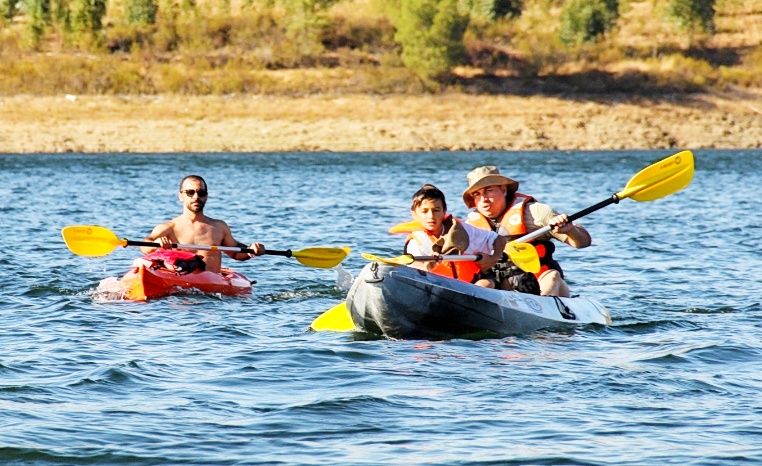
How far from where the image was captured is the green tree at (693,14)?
7500 cm

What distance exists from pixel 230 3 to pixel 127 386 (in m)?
77.2

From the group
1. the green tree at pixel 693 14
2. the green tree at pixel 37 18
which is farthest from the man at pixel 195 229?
the green tree at pixel 693 14

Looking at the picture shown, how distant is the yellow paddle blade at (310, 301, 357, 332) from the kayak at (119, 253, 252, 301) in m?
2.19

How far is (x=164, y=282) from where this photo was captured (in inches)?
534

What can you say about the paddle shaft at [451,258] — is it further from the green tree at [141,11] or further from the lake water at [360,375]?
the green tree at [141,11]

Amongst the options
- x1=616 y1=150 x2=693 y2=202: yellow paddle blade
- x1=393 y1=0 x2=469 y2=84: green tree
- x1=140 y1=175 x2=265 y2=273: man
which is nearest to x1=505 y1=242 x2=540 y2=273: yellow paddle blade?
x1=616 y1=150 x2=693 y2=202: yellow paddle blade

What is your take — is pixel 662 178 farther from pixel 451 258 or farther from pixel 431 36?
pixel 431 36

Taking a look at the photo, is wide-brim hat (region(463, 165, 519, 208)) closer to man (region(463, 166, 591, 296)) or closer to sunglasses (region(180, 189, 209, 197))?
man (region(463, 166, 591, 296))

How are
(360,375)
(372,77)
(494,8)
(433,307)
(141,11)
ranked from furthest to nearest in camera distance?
(494,8), (141,11), (372,77), (433,307), (360,375)

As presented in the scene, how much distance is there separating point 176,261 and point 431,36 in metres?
54.5

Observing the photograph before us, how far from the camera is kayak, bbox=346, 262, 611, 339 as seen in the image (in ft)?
34.9

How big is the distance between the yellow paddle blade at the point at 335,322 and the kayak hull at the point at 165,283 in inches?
86.0

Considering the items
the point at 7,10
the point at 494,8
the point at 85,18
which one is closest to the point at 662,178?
the point at 85,18

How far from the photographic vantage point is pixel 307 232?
2291cm
